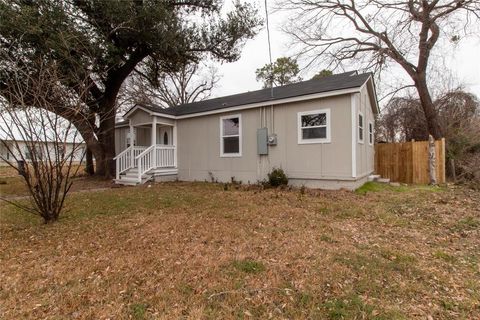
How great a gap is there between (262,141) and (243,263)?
21.4 feet

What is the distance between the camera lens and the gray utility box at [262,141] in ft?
30.9

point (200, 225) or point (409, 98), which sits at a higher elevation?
point (409, 98)

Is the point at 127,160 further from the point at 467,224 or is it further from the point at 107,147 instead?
the point at 467,224

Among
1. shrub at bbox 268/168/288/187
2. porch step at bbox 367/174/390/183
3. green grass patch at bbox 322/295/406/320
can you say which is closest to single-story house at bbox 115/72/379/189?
porch step at bbox 367/174/390/183

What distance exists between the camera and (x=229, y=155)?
10.5 m

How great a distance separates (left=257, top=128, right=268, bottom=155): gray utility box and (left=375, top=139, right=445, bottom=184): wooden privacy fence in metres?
5.43

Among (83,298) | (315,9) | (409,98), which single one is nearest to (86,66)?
(83,298)

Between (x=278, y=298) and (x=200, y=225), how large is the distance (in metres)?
2.43

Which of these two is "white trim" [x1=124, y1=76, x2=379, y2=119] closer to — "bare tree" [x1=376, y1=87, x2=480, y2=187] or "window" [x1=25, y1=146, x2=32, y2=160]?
"bare tree" [x1=376, y1=87, x2=480, y2=187]

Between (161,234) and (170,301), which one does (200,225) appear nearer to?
(161,234)

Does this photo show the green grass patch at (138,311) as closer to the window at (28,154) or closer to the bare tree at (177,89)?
the window at (28,154)

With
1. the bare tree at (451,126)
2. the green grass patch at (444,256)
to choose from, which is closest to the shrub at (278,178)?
the green grass patch at (444,256)

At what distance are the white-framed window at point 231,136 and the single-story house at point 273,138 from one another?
0.04 meters

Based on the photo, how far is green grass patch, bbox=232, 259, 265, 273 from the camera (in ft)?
10.3
